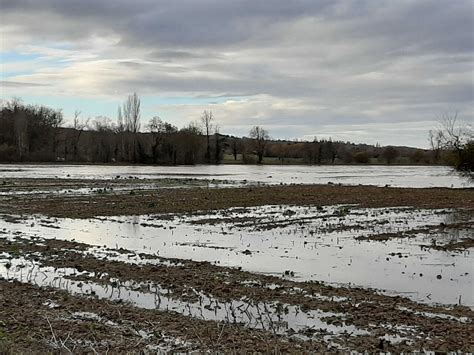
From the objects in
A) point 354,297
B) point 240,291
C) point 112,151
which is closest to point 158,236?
point 240,291

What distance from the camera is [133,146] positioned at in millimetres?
122438

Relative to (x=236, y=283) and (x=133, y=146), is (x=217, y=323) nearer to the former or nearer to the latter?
(x=236, y=283)

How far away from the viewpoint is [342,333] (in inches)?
315

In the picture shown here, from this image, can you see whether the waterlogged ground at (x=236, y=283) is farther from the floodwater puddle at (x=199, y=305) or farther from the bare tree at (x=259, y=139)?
the bare tree at (x=259, y=139)

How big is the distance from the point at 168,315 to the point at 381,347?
339 centimetres

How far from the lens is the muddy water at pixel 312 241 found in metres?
11.9

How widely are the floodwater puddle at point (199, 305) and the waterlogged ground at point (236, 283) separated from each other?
1.0 inches

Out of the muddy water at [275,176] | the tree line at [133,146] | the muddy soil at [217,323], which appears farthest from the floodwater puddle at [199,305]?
the tree line at [133,146]

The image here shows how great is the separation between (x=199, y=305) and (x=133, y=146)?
115479mm

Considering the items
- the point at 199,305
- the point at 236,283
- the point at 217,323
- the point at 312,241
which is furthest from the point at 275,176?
the point at 217,323

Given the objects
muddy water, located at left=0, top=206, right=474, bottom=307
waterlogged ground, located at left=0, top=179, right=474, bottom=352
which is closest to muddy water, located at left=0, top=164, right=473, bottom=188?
muddy water, located at left=0, top=206, right=474, bottom=307

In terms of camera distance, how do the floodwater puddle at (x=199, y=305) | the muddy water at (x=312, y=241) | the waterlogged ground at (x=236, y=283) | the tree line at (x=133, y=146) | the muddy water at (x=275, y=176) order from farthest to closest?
the tree line at (x=133, y=146), the muddy water at (x=275, y=176), the muddy water at (x=312, y=241), the floodwater puddle at (x=199, y=305), the waterlogged ground at (x=236, y=283)

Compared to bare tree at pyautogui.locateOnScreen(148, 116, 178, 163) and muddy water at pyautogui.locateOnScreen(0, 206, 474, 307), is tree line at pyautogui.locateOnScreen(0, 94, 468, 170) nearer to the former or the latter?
bare tree at pyautogui.locateOnScreen(148, 116, 178, 163)

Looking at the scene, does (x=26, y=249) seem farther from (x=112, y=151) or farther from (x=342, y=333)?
(x=112, y=151)
